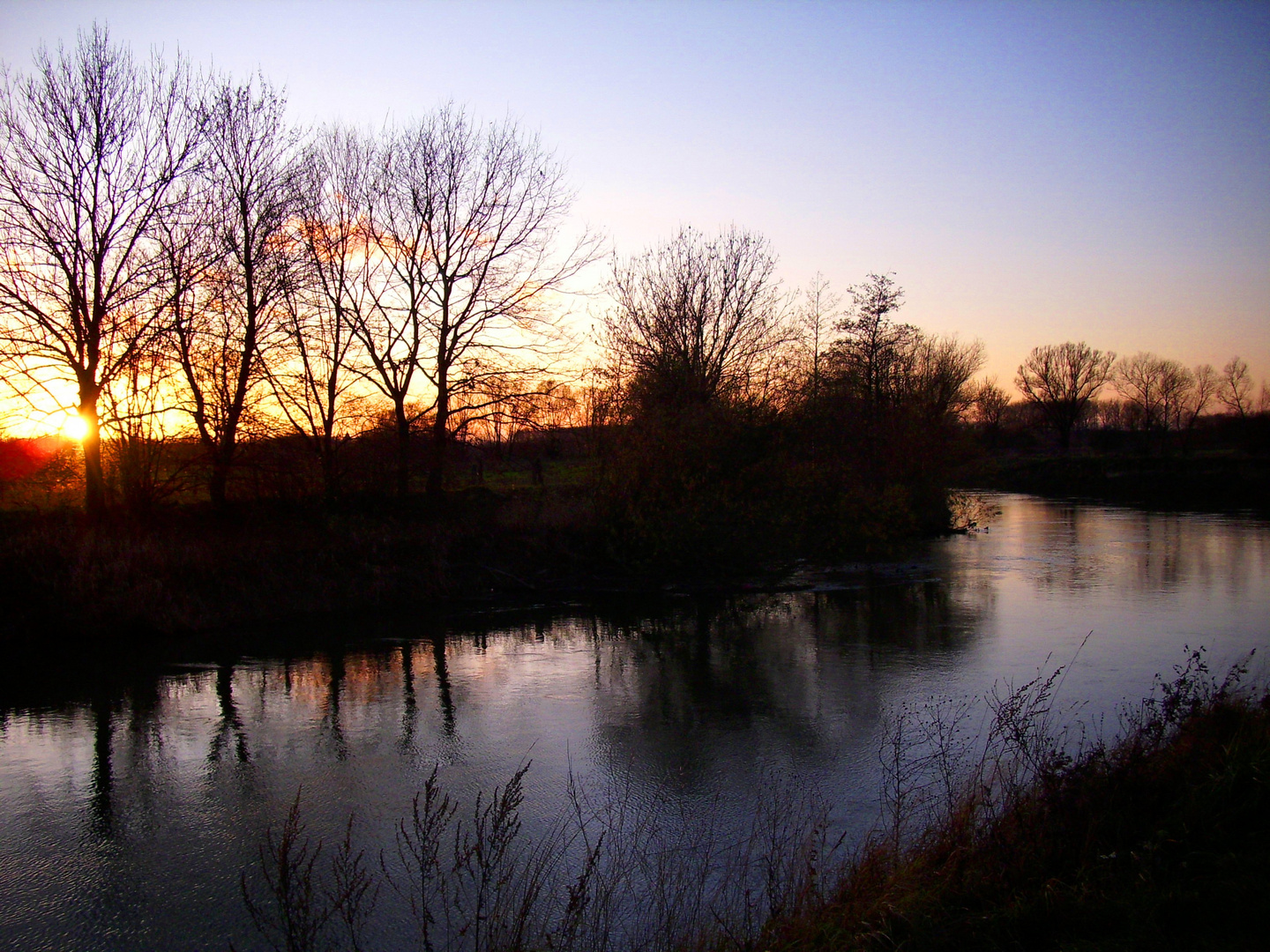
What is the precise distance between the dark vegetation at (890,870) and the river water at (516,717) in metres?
0.40

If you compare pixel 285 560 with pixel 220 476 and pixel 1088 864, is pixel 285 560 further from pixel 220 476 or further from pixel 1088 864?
pixel 1088 864

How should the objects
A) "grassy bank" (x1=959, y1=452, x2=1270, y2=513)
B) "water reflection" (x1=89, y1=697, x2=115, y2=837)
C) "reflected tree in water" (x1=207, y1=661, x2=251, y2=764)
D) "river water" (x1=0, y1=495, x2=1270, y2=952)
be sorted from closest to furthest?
"river water" (x1=0, y1=495, x2=1270, y2=952) < "water reflection" (x1=89, y1=697, x2=115, y2=837) < "reflected tree in water" (x1=207, y1=661, x2=251, y2=764) < "grassy bank" (x1=959, y1=452, x2=1270, y2=513)

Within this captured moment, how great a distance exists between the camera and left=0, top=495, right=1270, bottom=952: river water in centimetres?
693

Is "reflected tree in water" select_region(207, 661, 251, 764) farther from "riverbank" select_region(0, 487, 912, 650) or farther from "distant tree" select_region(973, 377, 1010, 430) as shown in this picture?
"distant tree" select_region(973, 377, 1010, 430)

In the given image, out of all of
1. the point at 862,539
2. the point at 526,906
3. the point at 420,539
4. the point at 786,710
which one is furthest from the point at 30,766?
the point at 862,539

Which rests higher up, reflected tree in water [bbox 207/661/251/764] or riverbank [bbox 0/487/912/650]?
riverbank [bbox 0/487/912/650]

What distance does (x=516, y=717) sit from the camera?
1057cm

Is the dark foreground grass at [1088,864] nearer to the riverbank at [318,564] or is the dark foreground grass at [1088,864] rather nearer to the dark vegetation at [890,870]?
the dark vegetation at [890,870]

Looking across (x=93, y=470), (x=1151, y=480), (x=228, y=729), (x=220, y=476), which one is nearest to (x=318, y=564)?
(x=220, y=476)

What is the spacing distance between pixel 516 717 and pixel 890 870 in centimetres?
585

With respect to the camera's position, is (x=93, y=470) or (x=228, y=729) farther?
(x=93, y=470)

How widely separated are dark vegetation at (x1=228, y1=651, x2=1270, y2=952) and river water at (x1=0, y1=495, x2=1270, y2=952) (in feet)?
1.32

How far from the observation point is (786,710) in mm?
10469

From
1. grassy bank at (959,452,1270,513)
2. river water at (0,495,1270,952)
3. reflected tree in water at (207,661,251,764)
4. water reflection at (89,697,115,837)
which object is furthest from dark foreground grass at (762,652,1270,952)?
grassy bank at (959,452,1270,513)
